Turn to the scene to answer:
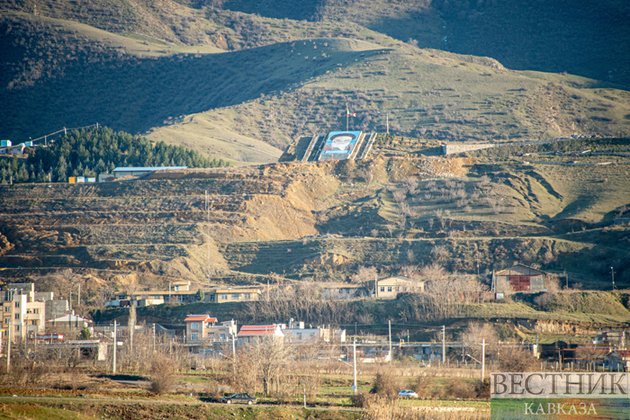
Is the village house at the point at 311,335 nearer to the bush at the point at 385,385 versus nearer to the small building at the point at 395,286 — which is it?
the small building at the point at 395,286

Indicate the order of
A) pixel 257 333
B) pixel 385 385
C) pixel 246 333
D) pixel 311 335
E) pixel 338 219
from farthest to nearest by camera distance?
1. pixel 338 219
2. pixel 311 335
3. pixel 246 333
4. pixel 257 333
5. pixel 385 385

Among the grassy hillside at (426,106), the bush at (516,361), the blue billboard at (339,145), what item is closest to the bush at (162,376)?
the bush at (516,361)

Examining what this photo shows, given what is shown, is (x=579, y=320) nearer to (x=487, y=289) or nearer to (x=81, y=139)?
(x=487, y=289)

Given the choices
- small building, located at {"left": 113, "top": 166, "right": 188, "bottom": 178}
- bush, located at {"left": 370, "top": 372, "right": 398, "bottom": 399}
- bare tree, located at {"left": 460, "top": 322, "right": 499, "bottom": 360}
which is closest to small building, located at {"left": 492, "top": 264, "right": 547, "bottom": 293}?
bare tree, located at {"left": 460, "top": 322, "right": 499, "bottom": 360}

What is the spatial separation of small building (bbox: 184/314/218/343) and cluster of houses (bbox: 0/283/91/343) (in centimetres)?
648

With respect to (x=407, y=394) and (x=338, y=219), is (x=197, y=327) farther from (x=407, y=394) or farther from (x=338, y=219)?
(x=338, y=219)

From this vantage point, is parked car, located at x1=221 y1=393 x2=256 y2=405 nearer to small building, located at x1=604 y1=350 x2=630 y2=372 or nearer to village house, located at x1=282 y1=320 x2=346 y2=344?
village house, located at x1=282 y1=320 x2=346 y2=344

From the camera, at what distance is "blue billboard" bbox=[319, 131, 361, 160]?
14000cm

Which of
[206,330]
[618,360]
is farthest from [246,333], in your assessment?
[618,360]

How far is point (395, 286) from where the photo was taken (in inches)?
4001

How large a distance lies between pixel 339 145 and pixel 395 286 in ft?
141

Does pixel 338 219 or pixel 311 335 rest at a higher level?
pixel 338 219

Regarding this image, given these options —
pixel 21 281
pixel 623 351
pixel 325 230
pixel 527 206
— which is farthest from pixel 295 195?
pixel 623 351

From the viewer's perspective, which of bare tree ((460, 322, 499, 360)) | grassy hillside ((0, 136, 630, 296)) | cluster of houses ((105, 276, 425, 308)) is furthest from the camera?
grassy hillside ((0, 136, 630, 296))
